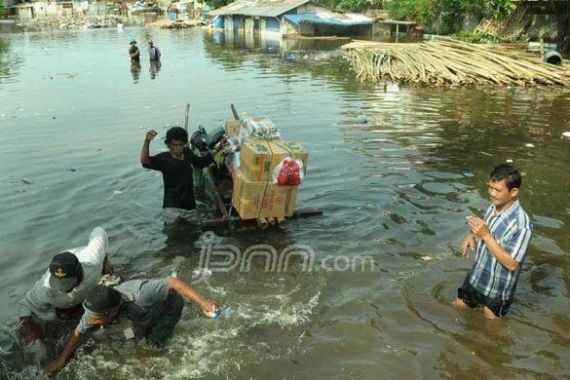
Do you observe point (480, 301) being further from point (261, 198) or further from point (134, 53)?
point (134, 53)

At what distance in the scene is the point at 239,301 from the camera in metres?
5.69

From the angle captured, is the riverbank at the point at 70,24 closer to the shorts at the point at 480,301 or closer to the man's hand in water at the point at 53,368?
the man's hand in water at the point at 53,368

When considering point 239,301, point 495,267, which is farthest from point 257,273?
point 495,267

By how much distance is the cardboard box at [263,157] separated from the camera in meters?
6.02

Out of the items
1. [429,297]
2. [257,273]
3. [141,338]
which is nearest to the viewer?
[141,338]

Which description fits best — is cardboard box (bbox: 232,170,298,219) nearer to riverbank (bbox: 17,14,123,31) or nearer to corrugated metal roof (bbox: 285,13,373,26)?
corrugated metal roof (bbox: 285,13,373,26)

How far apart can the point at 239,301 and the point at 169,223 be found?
2.09m

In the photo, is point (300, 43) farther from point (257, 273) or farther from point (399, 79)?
point (257, 273)

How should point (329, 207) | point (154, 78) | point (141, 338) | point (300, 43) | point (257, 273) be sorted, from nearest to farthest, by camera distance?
point (141, 338)
point (257, 273)
point (329, 207)
point (154, 78)
point (300, 43)

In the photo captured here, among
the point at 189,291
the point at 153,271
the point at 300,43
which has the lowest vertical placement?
the point at 153,271

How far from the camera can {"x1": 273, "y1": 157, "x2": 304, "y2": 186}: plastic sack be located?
6.08 m

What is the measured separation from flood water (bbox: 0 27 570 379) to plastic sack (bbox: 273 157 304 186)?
116 cm

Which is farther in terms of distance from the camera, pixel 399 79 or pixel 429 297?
pixel 399 79

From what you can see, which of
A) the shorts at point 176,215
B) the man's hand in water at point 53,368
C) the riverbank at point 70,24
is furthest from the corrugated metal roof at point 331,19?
the man's hand in water at point 53,368
